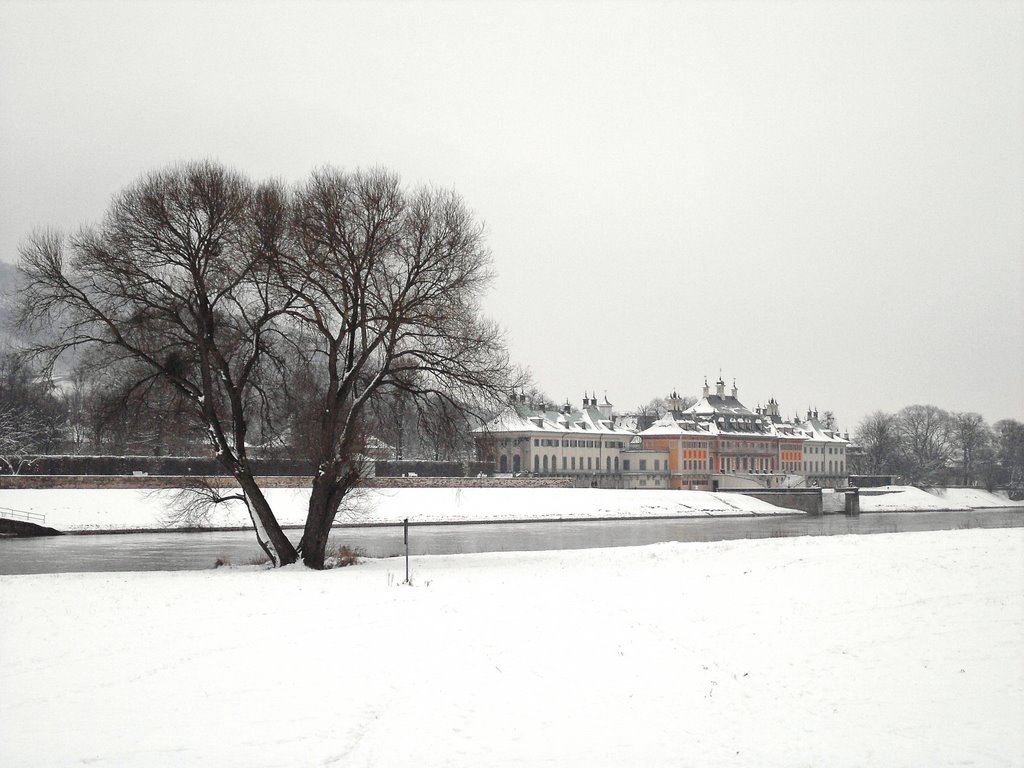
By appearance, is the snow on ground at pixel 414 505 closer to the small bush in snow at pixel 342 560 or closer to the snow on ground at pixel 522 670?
the small bush in snow at pixel 342 560

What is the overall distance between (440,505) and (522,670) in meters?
54.1

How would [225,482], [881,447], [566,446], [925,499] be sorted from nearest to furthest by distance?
[225,482] < [566,446] < [925,499] < [881,447]

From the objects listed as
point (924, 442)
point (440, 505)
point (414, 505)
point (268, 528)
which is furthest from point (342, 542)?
point (924, 442)

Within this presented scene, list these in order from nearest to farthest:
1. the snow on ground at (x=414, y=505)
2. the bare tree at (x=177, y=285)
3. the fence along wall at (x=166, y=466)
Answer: the bare tree at (x=177, y=285) → the snow on ground at (x=414, y=505) → the fence along wall at (x=166, y=466)

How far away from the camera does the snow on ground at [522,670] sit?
9.95 m

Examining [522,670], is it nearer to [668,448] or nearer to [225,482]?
[225,482]

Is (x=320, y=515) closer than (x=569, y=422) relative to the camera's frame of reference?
Yes

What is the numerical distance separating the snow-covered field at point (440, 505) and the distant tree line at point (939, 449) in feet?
67.5

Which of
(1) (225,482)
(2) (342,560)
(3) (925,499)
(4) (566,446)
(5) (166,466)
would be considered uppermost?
(4) (566,446)

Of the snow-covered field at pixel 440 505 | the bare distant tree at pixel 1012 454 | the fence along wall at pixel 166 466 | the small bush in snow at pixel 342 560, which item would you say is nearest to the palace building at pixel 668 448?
the snow-covered field at pixel 440 505

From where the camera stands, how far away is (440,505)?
66.7 metres

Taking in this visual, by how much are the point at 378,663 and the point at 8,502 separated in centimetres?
4598

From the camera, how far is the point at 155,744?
367 inches

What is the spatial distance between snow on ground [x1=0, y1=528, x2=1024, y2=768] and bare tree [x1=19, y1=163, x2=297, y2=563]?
18.1ft
